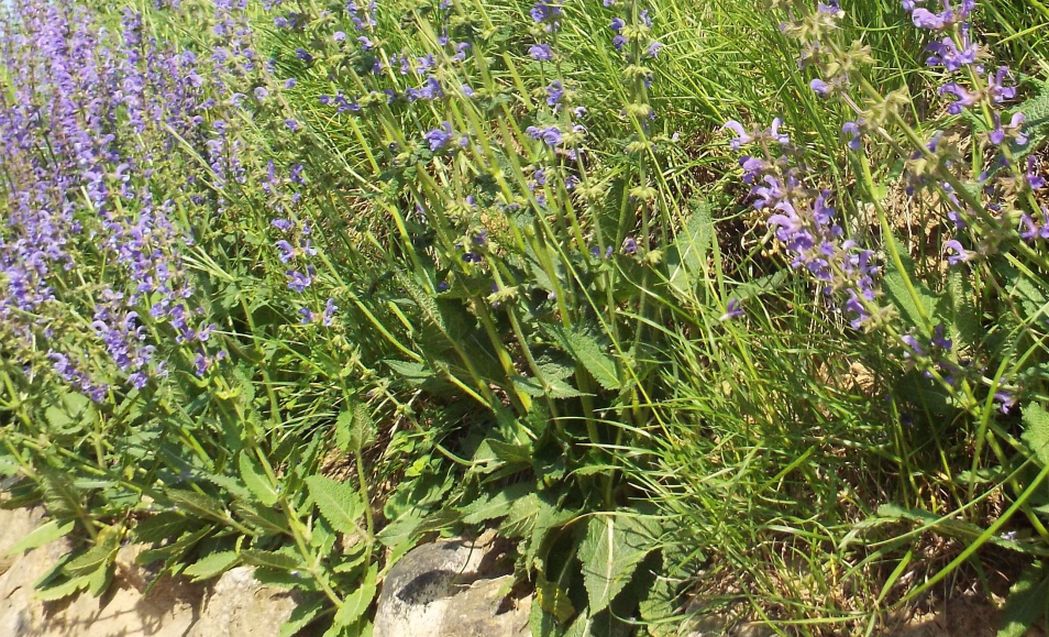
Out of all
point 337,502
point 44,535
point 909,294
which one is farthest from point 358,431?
point 909,294

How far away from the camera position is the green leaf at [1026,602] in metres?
1.91

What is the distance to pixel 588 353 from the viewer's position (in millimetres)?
2568

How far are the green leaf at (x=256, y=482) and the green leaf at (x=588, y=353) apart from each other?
3.81 feet

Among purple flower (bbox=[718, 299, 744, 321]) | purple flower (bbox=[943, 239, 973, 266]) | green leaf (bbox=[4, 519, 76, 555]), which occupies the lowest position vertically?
green leaf (bbox=[4, 519, 76, 555])

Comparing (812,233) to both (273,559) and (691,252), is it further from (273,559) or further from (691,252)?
(273,559)

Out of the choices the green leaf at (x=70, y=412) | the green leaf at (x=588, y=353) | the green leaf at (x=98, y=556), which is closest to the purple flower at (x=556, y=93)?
the green leaf at (x=588, y=353)

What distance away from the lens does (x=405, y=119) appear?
13.4 ft

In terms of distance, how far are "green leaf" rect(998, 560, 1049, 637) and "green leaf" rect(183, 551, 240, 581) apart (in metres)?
2.27

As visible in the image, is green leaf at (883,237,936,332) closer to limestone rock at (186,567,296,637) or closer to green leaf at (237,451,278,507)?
green leaf at (237,451,278,507)

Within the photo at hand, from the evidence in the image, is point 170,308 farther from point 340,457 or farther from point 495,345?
point 495,345

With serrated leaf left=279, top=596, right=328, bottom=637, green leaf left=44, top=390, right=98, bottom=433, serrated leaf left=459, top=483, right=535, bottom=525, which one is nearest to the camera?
serrated leaf left=459, top=483, right=535, bottom=525

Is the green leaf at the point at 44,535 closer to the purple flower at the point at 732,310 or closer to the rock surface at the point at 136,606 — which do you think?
the rock surface at the point at 136,606

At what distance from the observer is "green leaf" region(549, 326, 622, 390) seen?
2.54 meters

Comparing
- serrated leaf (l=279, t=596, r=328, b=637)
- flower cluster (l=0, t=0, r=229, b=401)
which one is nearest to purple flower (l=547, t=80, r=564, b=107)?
flower cluster (l=0, t=0, r=229, b=401)
